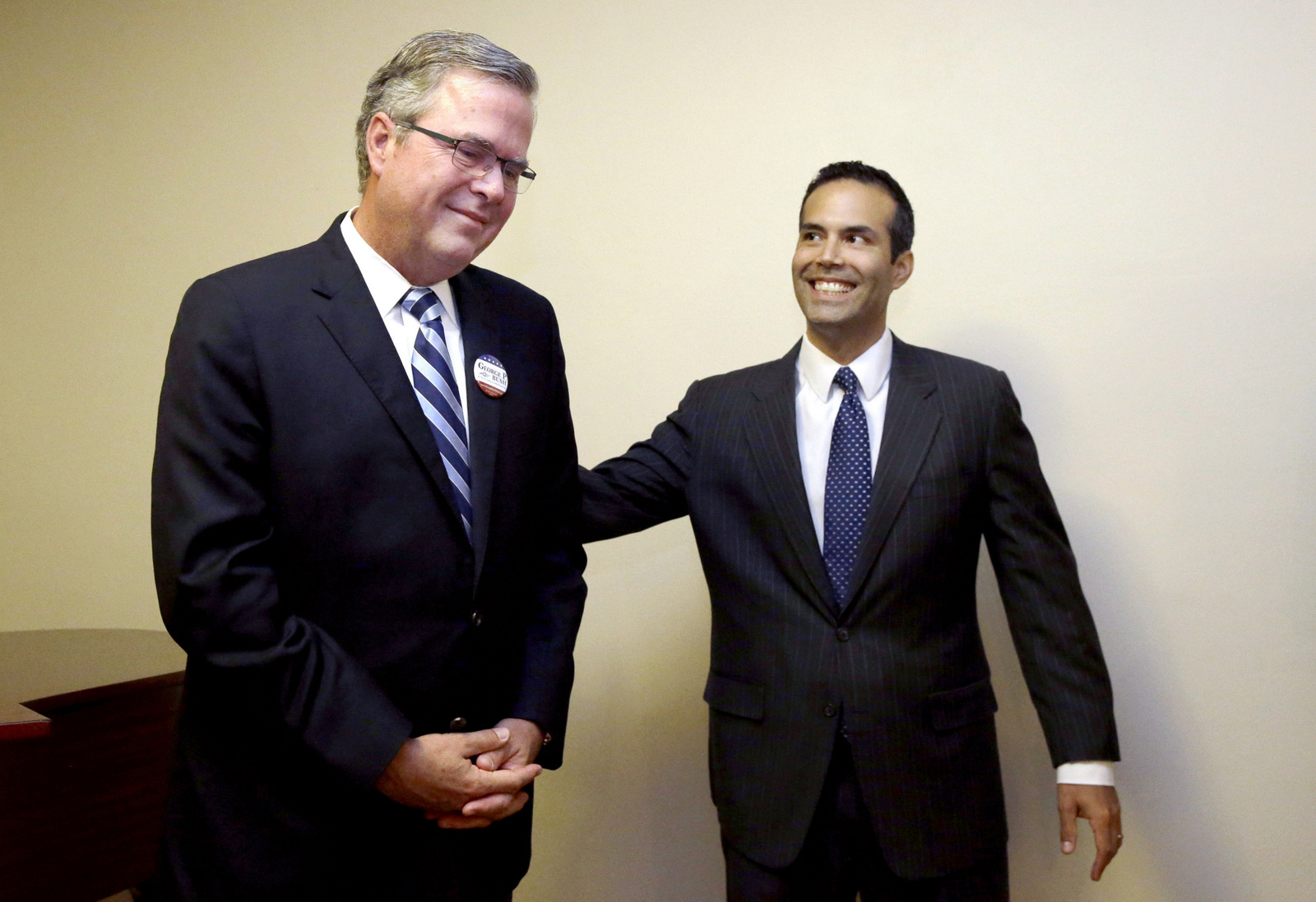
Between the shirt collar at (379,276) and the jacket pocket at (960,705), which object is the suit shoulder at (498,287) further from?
the jacket pocket at (960,705)

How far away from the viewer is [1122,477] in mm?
2604

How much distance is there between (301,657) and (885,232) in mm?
1483

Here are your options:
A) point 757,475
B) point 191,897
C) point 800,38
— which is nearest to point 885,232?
point 757,475

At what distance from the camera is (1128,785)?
8.52 feet

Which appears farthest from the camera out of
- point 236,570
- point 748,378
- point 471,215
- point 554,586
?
point 748,378

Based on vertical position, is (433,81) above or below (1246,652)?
above

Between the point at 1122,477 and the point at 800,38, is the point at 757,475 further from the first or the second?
the point at 800,38

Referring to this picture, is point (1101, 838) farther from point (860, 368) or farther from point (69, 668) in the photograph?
point (69, 668)

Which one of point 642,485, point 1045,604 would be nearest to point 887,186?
point 642,485

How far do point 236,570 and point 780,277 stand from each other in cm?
184

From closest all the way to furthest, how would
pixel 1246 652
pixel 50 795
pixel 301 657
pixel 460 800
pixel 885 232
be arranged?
pixel 301 657
pixel 460 800
pixel 50 795
pixel 885 232
pixel 1246 652

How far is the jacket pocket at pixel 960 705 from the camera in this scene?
1.96 meters

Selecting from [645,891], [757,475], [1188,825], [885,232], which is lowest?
[645,891]

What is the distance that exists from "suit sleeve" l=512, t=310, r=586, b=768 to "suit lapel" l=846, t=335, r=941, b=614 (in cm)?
54
